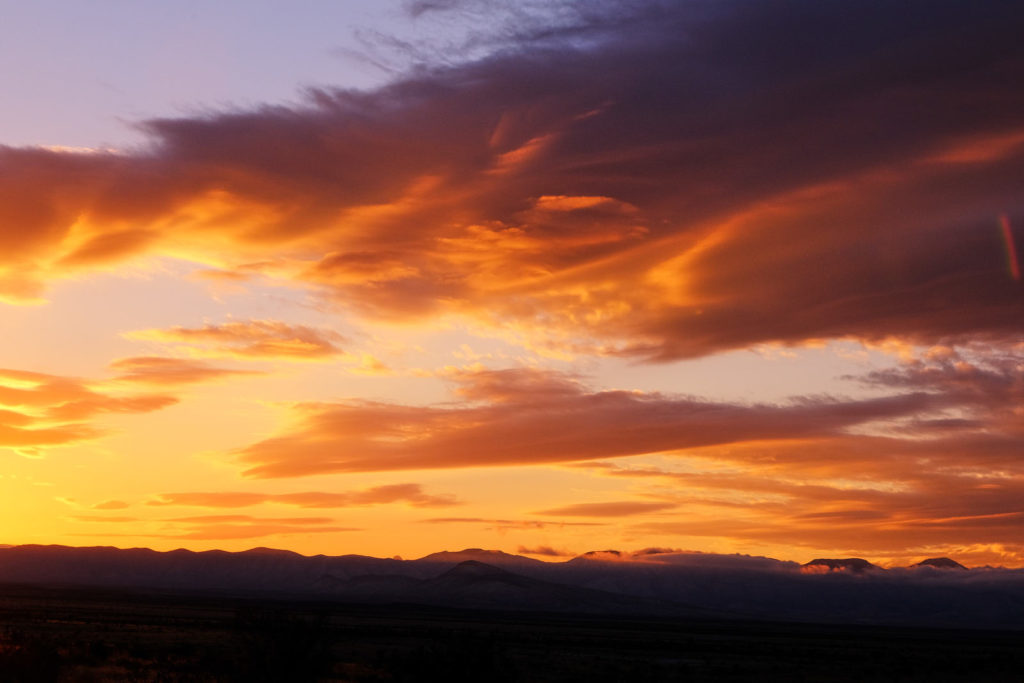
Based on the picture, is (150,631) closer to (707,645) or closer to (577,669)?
(577,669)

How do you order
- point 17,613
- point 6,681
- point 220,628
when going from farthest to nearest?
point 17,613 → point 220,628 → point 6,681

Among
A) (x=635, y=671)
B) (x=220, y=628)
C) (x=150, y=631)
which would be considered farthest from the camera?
(x=220, y=628)

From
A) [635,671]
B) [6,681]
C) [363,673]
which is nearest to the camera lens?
[6,681]

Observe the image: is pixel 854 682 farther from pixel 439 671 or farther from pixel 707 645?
pixel 707 645

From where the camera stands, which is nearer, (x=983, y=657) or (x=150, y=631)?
(x=150, y=631)

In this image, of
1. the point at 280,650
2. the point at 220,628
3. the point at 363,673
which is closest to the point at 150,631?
the point at 220,628

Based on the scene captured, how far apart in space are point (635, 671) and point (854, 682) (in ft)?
49.8

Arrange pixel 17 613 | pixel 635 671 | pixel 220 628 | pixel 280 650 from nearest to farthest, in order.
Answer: pixel 280 650 → pixel 635 671 → pixel 220 628 → pixel 17 613

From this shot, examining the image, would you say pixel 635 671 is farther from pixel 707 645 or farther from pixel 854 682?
pixel 707 645

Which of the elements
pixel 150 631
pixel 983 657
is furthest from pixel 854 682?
pixel 150 631

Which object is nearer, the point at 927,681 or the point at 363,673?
the point at 363,673

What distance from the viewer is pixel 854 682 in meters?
71.5

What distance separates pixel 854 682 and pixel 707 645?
51579mm

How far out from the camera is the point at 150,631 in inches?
3912
